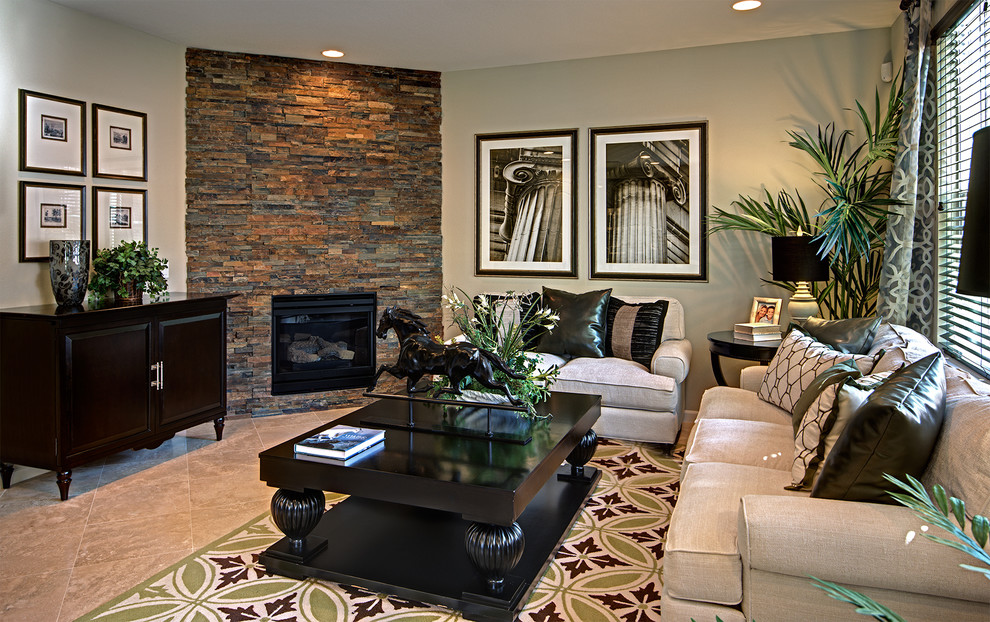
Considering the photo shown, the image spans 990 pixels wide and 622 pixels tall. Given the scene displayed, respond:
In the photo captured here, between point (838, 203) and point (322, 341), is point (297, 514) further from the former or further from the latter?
point (838, 203)

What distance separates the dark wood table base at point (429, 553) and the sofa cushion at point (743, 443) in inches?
26.0

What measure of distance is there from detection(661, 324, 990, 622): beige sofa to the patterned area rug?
0.51m

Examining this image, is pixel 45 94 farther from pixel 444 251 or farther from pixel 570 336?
pixel 570 336

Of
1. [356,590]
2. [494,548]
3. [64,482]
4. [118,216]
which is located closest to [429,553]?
[356,590]

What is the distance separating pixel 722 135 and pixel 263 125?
333cm

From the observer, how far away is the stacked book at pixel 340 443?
2.51 meters

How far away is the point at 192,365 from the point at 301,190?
1.62 m

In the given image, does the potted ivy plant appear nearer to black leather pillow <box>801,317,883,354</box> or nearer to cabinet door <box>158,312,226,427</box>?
cabinet door <box>158,312,226,427</box>

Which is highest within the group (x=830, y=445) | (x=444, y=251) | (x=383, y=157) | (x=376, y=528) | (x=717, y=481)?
(x=383, y=157)

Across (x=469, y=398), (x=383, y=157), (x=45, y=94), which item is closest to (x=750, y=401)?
(x=469, y=398)

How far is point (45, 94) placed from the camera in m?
3.97

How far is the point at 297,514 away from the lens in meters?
2.59

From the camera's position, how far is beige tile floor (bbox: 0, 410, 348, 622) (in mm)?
2594

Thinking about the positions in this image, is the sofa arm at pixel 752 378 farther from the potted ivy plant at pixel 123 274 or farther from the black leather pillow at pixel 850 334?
the potted ivy plant at pixel 123 274
